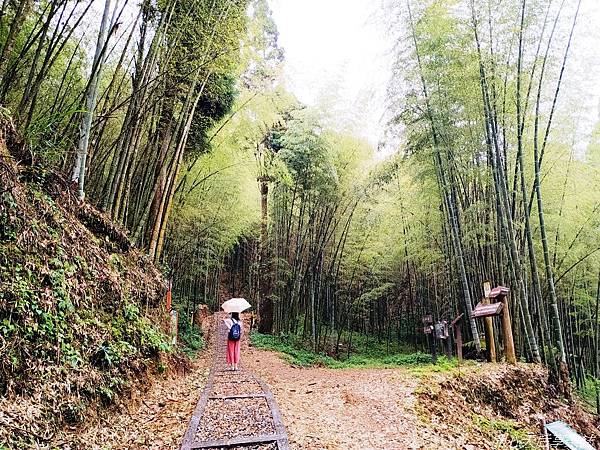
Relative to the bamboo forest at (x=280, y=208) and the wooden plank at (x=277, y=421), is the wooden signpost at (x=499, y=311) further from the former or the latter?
the wooden plank at (x=277, y=421)

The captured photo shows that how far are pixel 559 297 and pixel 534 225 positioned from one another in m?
3.29

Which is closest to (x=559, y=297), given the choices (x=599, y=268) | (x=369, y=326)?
(x=599, y=268)

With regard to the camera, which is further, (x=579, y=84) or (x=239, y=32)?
(x=579, y=84)

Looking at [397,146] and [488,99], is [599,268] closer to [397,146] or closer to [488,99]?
[397,146]

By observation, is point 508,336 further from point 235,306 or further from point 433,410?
point 235,306

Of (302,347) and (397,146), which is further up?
(397,146)

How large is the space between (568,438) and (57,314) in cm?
403

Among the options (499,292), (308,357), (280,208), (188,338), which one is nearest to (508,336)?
(499,292)

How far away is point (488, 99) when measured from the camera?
542 cm

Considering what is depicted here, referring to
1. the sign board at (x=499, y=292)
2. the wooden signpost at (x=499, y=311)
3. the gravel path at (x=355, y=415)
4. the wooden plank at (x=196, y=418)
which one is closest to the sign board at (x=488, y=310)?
the wooden signpost at (x=499, y=311)

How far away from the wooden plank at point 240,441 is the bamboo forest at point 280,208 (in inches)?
1.0

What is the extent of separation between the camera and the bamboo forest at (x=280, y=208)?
2916 millimetres

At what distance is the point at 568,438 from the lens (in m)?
3.46

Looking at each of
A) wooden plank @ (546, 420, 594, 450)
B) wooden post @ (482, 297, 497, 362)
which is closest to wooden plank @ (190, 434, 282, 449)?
wooden plank @ (546, 420, 594, 450)
